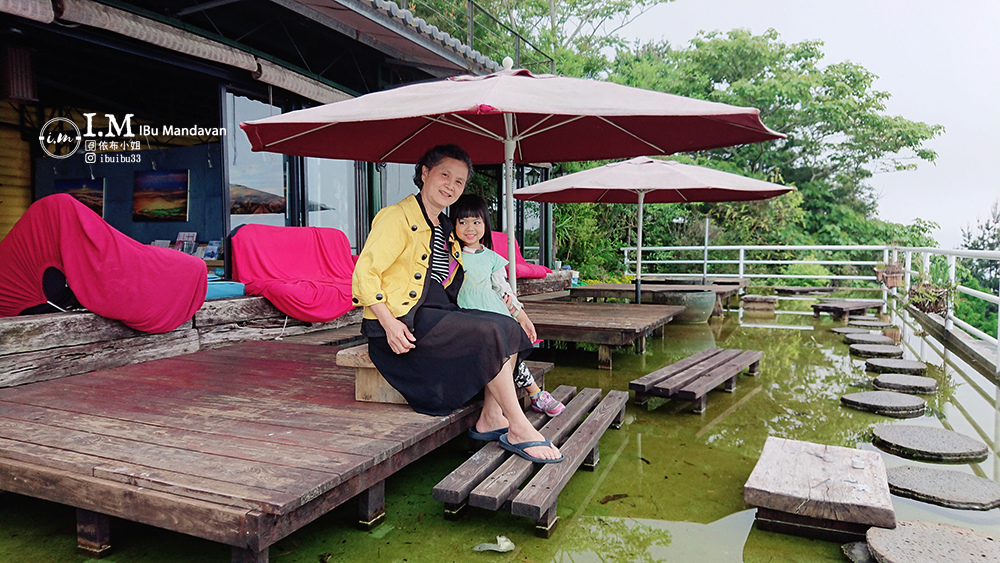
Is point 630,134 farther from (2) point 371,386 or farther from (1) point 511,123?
(2) point 371,386

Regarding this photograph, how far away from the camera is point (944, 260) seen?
7.62 meters

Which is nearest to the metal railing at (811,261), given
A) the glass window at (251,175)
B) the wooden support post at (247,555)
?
the wooden support post at (247,555)

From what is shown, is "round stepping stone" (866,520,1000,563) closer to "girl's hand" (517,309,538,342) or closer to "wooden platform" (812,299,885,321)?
"girl's hand" (517,309,538,342)

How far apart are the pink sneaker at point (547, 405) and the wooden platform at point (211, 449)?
38 cm

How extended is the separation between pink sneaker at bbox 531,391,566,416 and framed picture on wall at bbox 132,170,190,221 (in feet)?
21.4

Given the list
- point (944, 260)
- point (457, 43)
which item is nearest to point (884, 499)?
point (457, 43)

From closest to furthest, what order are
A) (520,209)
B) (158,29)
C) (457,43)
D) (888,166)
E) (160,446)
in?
(160,446), (158,29), (457,43), (520,209), (888,166)

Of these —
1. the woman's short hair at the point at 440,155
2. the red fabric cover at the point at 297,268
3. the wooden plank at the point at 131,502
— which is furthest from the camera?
the red fabric cover at the point at 297,268

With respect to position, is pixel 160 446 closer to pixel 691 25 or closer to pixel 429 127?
A: pixel 429 127

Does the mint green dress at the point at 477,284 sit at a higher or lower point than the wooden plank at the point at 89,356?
higher

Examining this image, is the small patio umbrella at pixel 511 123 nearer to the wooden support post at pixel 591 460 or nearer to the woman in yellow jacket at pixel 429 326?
the woman in yellow jacket at pixel 429 326

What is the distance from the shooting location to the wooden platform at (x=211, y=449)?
1.57 meters

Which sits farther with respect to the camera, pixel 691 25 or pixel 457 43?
pixel 691 25

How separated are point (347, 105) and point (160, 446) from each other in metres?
1.46
